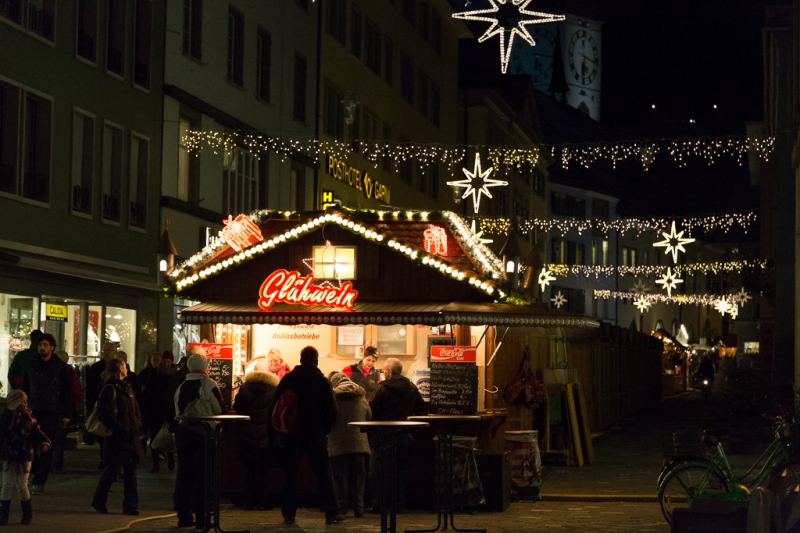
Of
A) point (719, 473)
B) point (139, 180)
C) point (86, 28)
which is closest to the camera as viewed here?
point (719, 473)

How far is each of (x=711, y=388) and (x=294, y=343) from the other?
3802 centimetres

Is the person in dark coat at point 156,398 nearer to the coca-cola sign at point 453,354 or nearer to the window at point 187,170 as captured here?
the coca-cola sign at point 453,354

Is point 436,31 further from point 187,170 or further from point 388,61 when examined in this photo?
point 187,170

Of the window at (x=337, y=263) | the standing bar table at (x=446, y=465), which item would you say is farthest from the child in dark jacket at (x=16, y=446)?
→ the window at (x=337, y=263)

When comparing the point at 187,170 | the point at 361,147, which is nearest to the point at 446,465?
the point at 187,170

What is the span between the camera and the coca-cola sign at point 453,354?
59.3 feet

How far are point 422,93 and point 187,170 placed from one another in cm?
2322

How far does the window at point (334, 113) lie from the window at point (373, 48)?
3417 mm

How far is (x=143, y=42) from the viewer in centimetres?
2938

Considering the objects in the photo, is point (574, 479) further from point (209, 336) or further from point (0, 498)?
point (0, 498)

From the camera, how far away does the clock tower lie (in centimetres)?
10419

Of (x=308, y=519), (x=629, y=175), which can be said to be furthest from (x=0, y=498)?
(x=629, y=175)

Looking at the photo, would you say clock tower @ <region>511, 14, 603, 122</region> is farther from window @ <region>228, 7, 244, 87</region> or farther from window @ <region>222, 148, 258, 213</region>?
window @ <region>228, 7, 244, 87</region>

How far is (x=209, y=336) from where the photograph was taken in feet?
66.8
